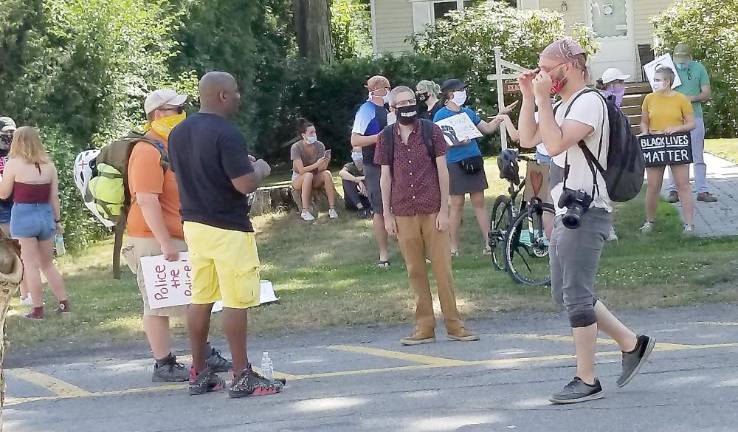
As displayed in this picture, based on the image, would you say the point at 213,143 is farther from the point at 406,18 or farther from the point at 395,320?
the point at 406,18

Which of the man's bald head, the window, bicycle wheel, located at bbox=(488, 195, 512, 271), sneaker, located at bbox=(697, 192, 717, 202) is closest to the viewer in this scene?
the man's bald head

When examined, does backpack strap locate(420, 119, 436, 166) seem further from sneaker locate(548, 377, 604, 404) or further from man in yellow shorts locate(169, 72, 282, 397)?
sneaker locate(548, 377, 604, 404)

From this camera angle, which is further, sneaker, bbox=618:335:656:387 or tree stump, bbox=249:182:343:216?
tree stump, bbox=249:182:343:216

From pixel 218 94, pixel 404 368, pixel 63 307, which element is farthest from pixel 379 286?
pixel 218 94

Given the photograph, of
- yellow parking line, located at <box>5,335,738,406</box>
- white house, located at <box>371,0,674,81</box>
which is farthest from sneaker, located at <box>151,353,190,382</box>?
white house, located at <box>371,0,674,81</box>

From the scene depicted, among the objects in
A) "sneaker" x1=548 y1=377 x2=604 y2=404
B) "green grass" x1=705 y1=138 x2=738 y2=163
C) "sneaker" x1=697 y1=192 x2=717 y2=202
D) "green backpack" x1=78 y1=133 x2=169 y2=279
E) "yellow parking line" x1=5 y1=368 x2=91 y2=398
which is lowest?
"yellow parking line" x1=5 y1=368 x2=91 y2=398

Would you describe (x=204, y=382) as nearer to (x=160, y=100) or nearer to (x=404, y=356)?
(x=404, y=356)

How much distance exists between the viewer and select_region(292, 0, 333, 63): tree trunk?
1036 inches

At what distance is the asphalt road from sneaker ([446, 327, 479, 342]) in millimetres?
74

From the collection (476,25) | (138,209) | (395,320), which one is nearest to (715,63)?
(476,25)

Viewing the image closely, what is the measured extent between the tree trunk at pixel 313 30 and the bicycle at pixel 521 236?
14.7 metres

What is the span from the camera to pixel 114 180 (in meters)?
7.84

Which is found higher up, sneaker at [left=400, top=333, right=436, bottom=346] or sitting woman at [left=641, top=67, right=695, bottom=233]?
sitting woman at [left=641, top=67, right=695, bottom=233]

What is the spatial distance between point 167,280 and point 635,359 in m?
2.94
